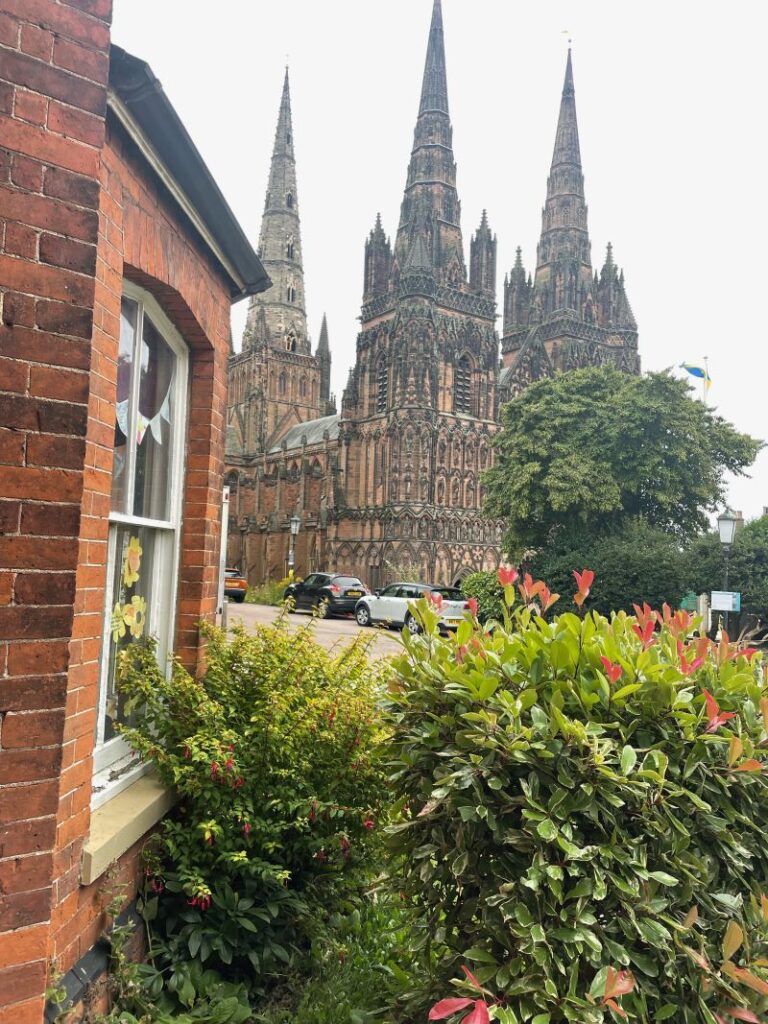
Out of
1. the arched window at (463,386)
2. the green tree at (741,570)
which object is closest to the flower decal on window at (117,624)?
the green tree at (741,570)

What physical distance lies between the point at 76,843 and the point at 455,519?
48.8m

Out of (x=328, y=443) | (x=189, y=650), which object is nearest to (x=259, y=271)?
(x=189, y=650)

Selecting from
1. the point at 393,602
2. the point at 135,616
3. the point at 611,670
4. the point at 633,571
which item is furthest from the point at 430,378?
the point at 611,670

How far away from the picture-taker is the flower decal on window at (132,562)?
4.05 m

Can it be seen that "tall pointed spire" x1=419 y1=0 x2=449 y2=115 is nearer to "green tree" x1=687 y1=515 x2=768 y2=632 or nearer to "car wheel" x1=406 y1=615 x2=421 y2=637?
"green tree" x1=687 y1=515 x2=768 y2=632

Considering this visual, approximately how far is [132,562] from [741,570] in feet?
86.5

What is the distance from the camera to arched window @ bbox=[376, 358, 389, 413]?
2116 inches

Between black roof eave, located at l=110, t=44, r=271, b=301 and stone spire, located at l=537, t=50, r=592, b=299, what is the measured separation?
61.7 m

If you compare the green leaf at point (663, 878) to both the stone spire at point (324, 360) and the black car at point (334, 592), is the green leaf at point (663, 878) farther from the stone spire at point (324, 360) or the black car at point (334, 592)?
the stone spire at point (324, 360)

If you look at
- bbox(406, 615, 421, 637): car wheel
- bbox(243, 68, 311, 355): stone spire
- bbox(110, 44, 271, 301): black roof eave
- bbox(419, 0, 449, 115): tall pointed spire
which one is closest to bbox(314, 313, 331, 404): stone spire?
bbox(243, 68, 311, 355): stone spire

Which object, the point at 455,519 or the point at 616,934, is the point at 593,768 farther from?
the point at 455,519

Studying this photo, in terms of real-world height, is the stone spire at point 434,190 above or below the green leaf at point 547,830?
above

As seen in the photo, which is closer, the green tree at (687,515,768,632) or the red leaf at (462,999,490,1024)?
the red leaf at (462,999,490,1024)

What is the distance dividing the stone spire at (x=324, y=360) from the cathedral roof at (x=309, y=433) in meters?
4.81
